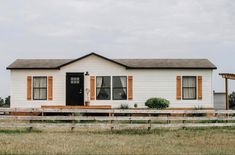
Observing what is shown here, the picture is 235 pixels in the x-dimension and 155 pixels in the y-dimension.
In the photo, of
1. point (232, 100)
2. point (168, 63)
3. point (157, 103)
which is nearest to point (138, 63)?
point (168, 63)

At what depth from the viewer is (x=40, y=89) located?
1153 inches

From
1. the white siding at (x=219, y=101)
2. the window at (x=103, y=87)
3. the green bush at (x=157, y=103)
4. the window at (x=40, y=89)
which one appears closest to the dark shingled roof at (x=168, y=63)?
the window at (x=103, y=87)

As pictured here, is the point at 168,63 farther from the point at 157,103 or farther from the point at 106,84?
the point at 106,84

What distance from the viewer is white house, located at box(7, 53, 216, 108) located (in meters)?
29.2

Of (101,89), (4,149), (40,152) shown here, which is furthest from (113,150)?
(101,89)

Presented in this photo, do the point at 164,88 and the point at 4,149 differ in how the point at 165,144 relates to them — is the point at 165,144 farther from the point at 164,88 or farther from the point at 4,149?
the point at 164,88

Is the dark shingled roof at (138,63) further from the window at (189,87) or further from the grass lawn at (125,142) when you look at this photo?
the grass lawn at (125,142)

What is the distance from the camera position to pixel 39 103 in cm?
2919

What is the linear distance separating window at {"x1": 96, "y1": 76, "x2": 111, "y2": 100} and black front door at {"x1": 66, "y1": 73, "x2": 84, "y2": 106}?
98 cm

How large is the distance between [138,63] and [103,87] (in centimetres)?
279

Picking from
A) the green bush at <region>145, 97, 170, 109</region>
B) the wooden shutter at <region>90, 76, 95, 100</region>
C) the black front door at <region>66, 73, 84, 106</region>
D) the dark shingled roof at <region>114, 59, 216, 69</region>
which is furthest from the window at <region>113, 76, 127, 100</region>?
the black front door at <region>66, 73, 84, 106</region>

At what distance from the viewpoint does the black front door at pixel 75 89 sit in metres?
29.2

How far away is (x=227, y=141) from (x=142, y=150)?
153 inches

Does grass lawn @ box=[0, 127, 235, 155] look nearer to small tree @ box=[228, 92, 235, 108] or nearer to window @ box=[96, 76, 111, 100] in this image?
window @ box=[96, 76, 111, 100]
